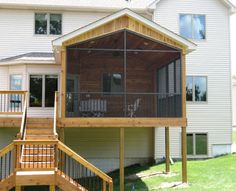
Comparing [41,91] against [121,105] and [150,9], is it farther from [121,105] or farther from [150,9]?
[150,9]

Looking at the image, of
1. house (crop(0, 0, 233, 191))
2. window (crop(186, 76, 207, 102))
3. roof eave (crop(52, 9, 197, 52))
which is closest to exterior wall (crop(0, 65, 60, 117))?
house (crop(0, 0, 233, 191))

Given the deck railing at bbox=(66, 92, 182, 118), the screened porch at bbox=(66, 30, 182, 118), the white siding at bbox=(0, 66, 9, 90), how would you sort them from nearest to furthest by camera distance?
the deck railing at bbox=(66, 92, 182, 118) < the screened porch at bbox=(66, 30, 182, 118) < the white siding at bbox=(0, 66, 9, 90)

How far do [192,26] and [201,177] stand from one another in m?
8.68

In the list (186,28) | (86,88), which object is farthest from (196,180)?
(186,28)

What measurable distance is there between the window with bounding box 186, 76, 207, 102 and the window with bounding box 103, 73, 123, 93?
3.56 meters

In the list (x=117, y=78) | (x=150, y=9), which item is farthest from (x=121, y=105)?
(x=150, y=9)

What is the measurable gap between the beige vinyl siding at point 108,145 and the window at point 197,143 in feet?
6.57

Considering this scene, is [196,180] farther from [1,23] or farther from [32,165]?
[1,23]

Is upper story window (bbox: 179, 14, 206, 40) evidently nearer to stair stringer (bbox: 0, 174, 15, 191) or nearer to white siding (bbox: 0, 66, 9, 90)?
white siding (bbox: 0, 66, 9, 90)

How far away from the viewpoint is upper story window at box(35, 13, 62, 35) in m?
18.6

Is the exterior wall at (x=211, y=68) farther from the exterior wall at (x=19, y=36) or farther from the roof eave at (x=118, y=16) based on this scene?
the exterior wall at (x=19, y=36)

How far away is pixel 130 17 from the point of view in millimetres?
13531

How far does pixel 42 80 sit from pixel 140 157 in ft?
20.4

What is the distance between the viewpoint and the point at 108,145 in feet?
59.6
